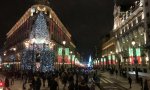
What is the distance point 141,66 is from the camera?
72.5 m

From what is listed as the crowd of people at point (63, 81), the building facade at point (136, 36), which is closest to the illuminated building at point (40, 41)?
the crowd of people at point (63, 81)

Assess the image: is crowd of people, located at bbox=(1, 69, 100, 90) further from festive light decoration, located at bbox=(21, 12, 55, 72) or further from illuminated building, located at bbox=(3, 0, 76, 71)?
illuminated building, located at bbox=(3, 0, 76, 71)

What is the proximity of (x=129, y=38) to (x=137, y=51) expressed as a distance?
104 ft

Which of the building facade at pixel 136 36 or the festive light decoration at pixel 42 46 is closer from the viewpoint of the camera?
the festive light decoration at pixel 42 46

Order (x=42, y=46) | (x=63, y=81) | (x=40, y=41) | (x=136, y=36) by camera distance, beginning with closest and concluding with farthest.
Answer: (x=63, y=81)
(x=40, y=41)
(x=42, y=46)
(x=136, y=36)

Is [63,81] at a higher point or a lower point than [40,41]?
lower

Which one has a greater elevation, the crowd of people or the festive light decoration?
the festive light decoration

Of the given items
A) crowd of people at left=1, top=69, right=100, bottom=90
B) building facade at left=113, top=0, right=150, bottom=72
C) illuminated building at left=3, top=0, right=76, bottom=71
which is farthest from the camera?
building facade at left=113, top=0, right=150, bottom=72

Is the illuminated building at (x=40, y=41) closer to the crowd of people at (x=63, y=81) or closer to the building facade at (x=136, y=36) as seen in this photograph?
the crowd of people at (x=63, y=81)

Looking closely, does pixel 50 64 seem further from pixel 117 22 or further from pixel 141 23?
pixel 117 22

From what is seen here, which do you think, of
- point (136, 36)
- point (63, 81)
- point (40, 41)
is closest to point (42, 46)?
point (40, 41)

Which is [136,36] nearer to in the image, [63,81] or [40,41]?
[40,41]

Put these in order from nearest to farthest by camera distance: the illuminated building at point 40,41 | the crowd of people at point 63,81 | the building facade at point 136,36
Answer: the crowd of people at point 63,81, the illuminated building at point 40,41, the building facade at point 136,36

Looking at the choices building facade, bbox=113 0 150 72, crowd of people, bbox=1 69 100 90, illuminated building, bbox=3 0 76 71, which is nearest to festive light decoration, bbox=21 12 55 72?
illuminated building, bbox=3 0 76 71
